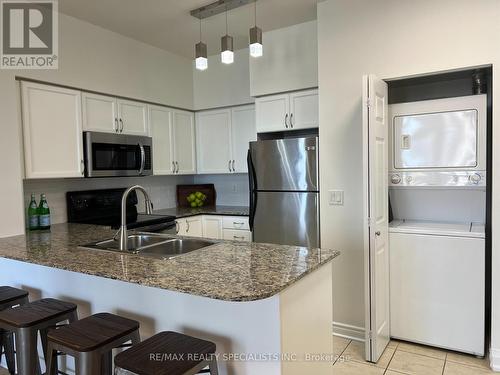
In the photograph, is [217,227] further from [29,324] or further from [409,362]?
[29,324]

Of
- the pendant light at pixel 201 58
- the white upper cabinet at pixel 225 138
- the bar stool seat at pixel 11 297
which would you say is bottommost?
the bar stool seat at pixel 11 297

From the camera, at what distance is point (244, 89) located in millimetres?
4059

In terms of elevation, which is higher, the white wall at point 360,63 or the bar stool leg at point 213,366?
the white wall at point 360,63

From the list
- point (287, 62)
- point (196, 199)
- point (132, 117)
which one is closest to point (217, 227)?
point (196, 199)

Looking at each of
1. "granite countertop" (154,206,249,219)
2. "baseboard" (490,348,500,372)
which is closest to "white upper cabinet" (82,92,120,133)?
"granite countertop" (154,206,249,219)

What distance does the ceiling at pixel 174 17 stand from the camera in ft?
9.27

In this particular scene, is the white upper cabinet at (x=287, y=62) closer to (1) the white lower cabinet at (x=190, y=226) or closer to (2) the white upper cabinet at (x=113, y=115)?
(2) the white upper cabinet at (x=113, y=115)

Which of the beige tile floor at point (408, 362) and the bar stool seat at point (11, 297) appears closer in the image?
the bar stool seat at point (11, 297)

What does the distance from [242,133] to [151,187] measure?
1250 mm

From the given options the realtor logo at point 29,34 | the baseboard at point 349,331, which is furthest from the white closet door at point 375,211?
the realtor logo at point 29,34

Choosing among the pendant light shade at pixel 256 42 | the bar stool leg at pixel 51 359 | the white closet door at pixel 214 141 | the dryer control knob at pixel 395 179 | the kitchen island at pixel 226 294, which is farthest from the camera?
the white closet door at pixel 214 141

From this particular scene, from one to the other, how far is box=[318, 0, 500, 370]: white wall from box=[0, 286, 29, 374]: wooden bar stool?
84.4 inches

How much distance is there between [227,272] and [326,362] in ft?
2.56

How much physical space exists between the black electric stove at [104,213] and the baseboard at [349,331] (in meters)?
1.80
